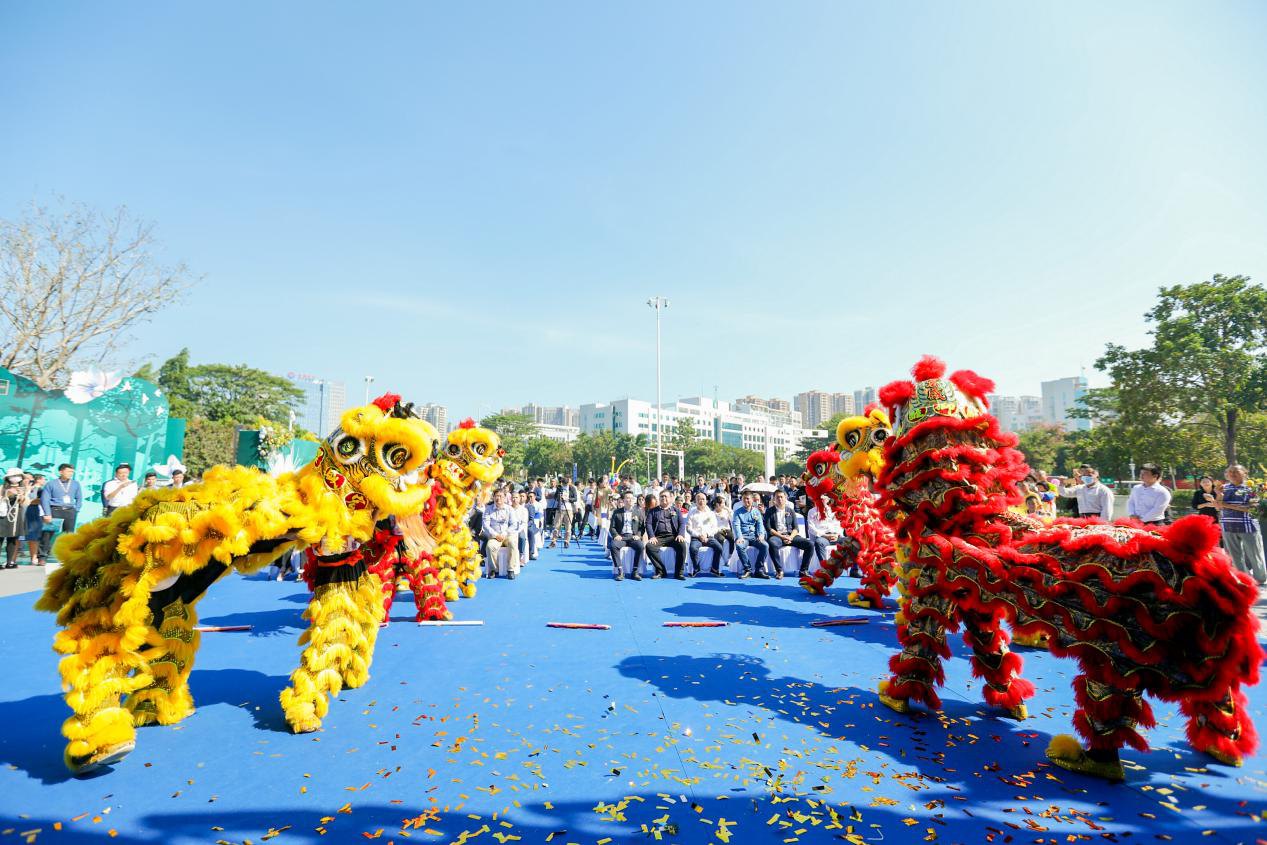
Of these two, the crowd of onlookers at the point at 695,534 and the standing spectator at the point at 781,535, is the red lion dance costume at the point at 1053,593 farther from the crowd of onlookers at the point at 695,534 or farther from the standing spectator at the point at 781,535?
the crowd of onlookers at the point at 695,534

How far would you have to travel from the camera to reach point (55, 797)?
9.45 ft

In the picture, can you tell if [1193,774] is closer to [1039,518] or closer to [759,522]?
[1039,518]

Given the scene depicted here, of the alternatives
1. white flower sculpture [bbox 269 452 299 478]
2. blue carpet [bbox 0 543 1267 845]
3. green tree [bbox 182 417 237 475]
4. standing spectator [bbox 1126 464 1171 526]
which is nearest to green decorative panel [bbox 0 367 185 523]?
white flower sculpture [bbox 269 452 299 478]

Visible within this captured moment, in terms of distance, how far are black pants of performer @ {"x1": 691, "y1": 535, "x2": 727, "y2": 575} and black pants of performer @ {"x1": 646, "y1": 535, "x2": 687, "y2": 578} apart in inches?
13.9

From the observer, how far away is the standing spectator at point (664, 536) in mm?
9938

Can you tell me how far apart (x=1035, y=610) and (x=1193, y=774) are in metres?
1.07

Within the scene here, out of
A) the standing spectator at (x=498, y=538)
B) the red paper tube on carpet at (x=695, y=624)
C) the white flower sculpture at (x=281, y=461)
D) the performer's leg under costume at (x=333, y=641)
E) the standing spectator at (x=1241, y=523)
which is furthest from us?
the white flower sculpture at (x=281, y=461)

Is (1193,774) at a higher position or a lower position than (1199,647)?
lower

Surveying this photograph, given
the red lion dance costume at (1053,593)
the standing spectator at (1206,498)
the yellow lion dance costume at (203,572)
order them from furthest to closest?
the standing spectator at (1206,498), the yellow lion dance costume at (203,572), the red lion dance costume at (1053,593)

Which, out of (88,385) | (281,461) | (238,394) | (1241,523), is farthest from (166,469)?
(238,394)

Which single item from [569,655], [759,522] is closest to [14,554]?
[569,655]

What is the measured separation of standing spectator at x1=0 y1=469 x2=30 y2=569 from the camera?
9.34m

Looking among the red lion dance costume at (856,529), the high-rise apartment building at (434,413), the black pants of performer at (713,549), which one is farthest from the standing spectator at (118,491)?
the high-rise apartment building at (434,413)

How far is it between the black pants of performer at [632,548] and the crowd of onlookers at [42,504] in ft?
22.5
